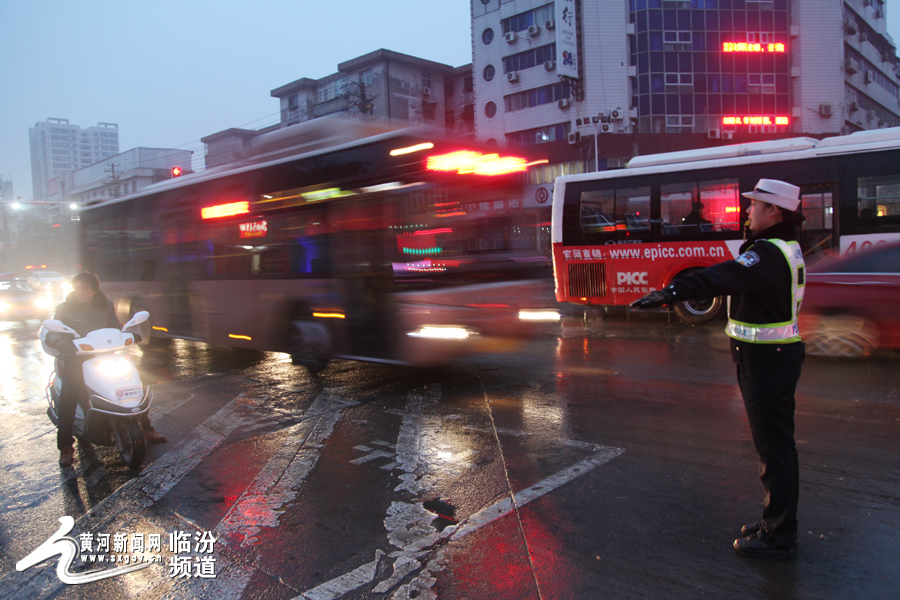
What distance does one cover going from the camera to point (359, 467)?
15.5ft

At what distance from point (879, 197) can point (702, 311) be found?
3.44 metres

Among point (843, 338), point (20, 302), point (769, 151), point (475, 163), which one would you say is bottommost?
point (843, 338)

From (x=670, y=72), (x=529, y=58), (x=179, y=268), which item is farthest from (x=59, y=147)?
(x=179, y=268)

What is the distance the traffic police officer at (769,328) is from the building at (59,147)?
20824 centimetres

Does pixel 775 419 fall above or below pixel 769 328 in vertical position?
below

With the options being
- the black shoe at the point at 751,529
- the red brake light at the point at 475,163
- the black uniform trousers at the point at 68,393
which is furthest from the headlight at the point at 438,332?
the black shoe at the point at 751,529

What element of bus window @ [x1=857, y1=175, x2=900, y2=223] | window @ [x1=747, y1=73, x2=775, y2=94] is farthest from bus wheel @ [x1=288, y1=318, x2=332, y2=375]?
window @ [x1=747, y1=73, x2=775, y2=94]

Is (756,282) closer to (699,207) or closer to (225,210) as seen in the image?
(225,210)

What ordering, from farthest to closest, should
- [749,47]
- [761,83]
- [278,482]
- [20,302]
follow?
[761,83] < [749,47] < [20,302] < [278,482]

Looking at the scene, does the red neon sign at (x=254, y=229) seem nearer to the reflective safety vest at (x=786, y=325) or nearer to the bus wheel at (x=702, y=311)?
the reflective safety vest at (x=786, y=325)

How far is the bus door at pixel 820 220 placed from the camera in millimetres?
10430

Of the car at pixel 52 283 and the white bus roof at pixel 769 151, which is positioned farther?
the car at pixel 52 283

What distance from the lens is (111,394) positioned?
480 cm

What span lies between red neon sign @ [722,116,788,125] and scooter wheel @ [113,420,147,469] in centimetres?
4237
